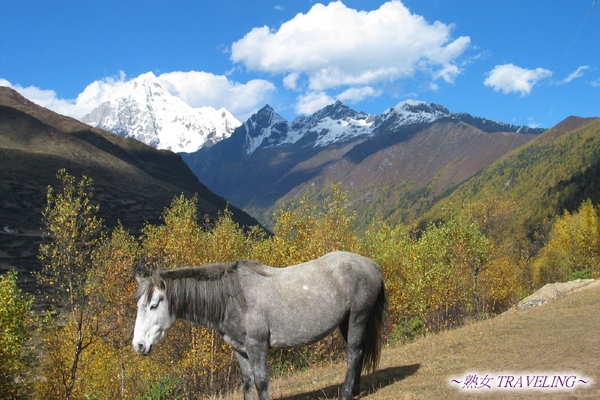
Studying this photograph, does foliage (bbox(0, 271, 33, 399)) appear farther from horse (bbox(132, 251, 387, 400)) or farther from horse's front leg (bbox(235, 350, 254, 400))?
horse's front leg (bbox(235, 350, 254, 400))

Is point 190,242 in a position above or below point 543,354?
above

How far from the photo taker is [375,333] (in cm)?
1069

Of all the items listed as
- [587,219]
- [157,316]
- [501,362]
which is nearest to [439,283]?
[501,362]

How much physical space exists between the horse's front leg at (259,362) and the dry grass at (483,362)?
6.43ft

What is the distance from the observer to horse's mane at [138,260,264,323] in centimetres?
951

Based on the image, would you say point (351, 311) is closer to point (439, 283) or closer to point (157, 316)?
point (157, 316)

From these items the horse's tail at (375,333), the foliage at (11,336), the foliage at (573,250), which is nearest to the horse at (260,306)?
the horse's tail at (375,333)

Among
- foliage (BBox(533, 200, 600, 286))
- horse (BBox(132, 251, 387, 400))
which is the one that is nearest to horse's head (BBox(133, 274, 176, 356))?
horse (BBox(132, 251, 387, 400))

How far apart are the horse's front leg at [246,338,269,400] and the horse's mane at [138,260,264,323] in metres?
0.76

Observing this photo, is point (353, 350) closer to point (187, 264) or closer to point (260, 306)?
point (260, 306)

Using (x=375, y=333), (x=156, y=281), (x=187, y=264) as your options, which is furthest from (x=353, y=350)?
(x=187, y=264)

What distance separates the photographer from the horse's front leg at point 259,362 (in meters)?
9.14

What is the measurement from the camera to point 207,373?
28.3 meters

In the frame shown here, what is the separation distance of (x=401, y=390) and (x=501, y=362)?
316 cm
